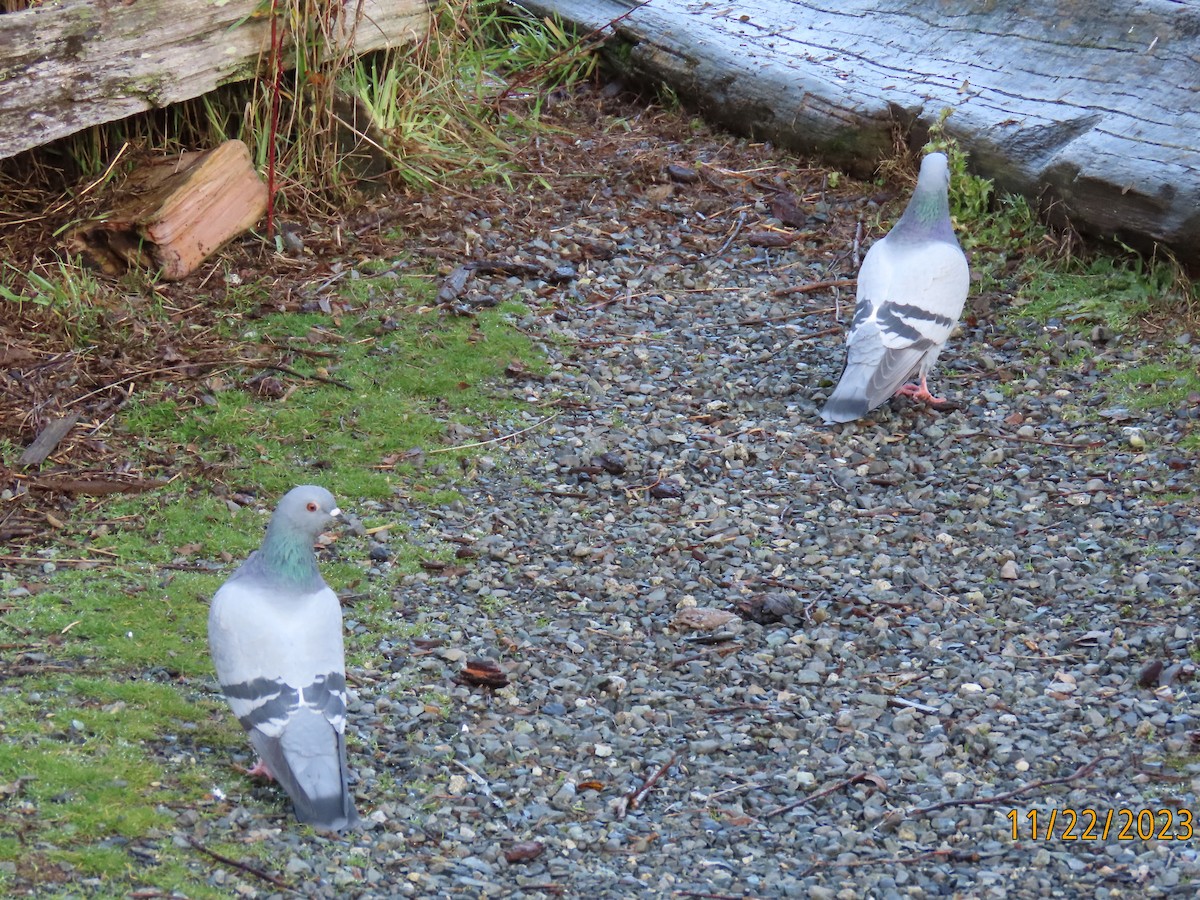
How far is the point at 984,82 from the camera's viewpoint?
682 cm

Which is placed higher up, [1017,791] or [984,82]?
[984,82]

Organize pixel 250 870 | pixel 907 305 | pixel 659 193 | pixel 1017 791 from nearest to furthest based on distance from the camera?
pixel 250 870 < pixel 1017 791 < pixel 907 305 < pixel 659 193

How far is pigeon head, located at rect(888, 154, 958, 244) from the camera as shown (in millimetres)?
5617

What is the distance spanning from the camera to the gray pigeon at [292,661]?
123 inches

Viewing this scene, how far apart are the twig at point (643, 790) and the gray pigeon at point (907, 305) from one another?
217 centimetres

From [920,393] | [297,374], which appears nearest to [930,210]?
[920,393]

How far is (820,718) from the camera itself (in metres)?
3.77

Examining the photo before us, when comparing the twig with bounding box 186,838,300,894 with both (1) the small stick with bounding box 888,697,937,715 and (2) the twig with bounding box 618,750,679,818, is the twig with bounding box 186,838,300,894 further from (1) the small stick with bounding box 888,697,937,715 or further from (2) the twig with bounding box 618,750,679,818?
(1) the small stick with bounding box 888,697,937,715

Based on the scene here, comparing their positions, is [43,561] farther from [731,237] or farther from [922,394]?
[731,237]

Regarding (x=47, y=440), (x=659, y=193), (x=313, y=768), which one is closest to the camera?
(x=313, y=768)

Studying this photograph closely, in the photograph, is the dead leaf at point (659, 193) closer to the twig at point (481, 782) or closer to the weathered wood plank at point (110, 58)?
the weathered wood plank at point (110, 58)

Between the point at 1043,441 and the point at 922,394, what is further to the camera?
the point at 922,394

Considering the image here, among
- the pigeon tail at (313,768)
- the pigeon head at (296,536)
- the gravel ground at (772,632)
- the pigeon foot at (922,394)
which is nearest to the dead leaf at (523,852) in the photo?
the gravel ground at (772,632)

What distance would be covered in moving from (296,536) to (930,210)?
3.34 m
